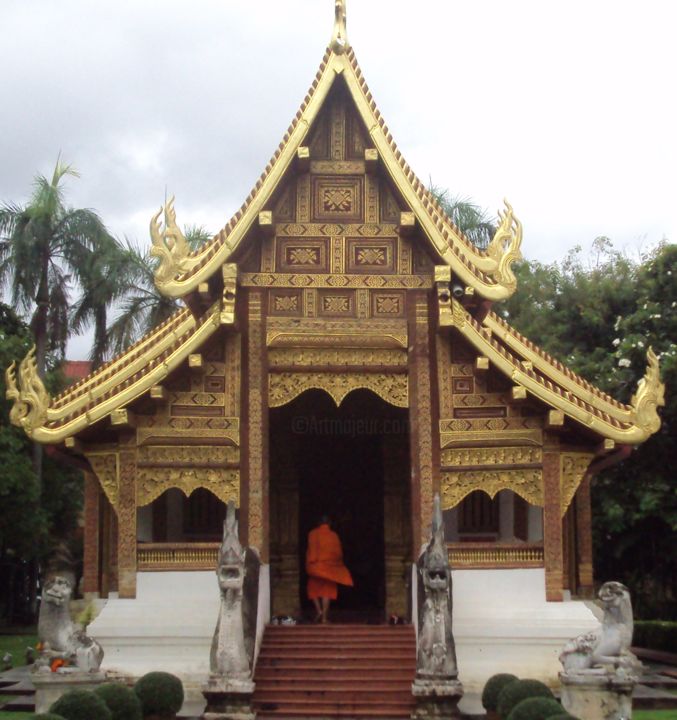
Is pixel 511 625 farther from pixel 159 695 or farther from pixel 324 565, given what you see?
pixel 159 695

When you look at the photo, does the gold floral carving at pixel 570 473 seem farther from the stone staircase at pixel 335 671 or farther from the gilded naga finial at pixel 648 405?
the stone staircase at pixel 335 671

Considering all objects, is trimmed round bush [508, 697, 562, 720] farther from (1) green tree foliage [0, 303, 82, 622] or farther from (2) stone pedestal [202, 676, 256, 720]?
(1) green tree foliage [0, 303, 82, 622]

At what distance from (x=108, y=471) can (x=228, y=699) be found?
11.2 ft

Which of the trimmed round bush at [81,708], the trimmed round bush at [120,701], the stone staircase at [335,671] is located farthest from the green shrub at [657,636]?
the trimmed round bush at [81,708]

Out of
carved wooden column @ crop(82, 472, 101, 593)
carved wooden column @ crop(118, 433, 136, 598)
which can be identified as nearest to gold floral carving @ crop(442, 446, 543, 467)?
carved wooden column @ crop(118, 433, 136, 598)

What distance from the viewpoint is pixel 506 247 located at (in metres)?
14.4

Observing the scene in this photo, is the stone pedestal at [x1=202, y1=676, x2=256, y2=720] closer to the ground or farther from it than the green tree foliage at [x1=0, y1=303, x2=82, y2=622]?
closer to the ground

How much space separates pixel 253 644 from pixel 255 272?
14.0 feet

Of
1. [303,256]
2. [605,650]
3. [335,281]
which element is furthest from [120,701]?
[303,256]

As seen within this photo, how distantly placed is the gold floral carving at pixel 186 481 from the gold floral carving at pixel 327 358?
55.5 inches

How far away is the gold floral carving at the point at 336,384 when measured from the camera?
557 inches

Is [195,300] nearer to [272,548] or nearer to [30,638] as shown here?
[272,548]

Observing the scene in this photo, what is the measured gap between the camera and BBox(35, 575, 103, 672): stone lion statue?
11.8 meters

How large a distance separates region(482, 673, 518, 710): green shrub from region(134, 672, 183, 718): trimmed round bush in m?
3.04
